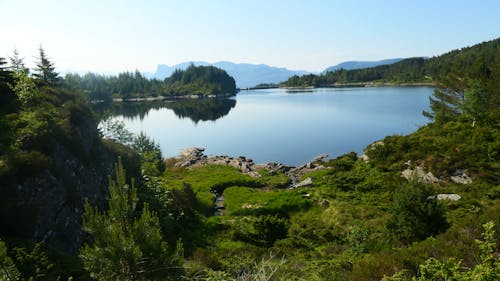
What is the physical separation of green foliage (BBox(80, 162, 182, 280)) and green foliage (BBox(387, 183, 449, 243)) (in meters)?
15.1

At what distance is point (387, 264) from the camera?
1166 cm

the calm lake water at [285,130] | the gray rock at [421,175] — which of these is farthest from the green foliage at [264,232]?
the calm lake water at [285,130]

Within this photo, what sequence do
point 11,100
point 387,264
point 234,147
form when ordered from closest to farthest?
1. point 387,264
2. point 11,100
3. point 234,147

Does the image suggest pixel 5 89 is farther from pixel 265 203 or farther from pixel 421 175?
pixel 421 175

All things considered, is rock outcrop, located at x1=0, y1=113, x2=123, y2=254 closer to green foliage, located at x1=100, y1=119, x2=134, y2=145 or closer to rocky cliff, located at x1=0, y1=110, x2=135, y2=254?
rocky cliff, located at x1=0, y1=110, x2=135, y2=254

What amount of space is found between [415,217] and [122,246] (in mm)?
16951

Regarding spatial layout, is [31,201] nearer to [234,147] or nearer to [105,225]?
[105,225]

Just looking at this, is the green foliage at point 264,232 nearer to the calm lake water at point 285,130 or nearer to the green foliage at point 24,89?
the green foliage at point 24,89

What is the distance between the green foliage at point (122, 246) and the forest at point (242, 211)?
0.03 meters

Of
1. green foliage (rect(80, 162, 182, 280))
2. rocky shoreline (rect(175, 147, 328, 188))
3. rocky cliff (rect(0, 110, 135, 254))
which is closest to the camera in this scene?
green foliage (rect(80, 162, 182, 280))

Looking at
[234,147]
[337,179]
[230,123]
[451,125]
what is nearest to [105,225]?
[337,179]

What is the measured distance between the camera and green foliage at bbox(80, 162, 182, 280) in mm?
8969

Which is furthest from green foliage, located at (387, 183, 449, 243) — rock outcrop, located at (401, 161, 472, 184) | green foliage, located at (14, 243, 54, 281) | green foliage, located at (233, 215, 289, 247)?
green foliage, located at (14, 243, 54, 281)

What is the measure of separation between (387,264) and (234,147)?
241 feet
